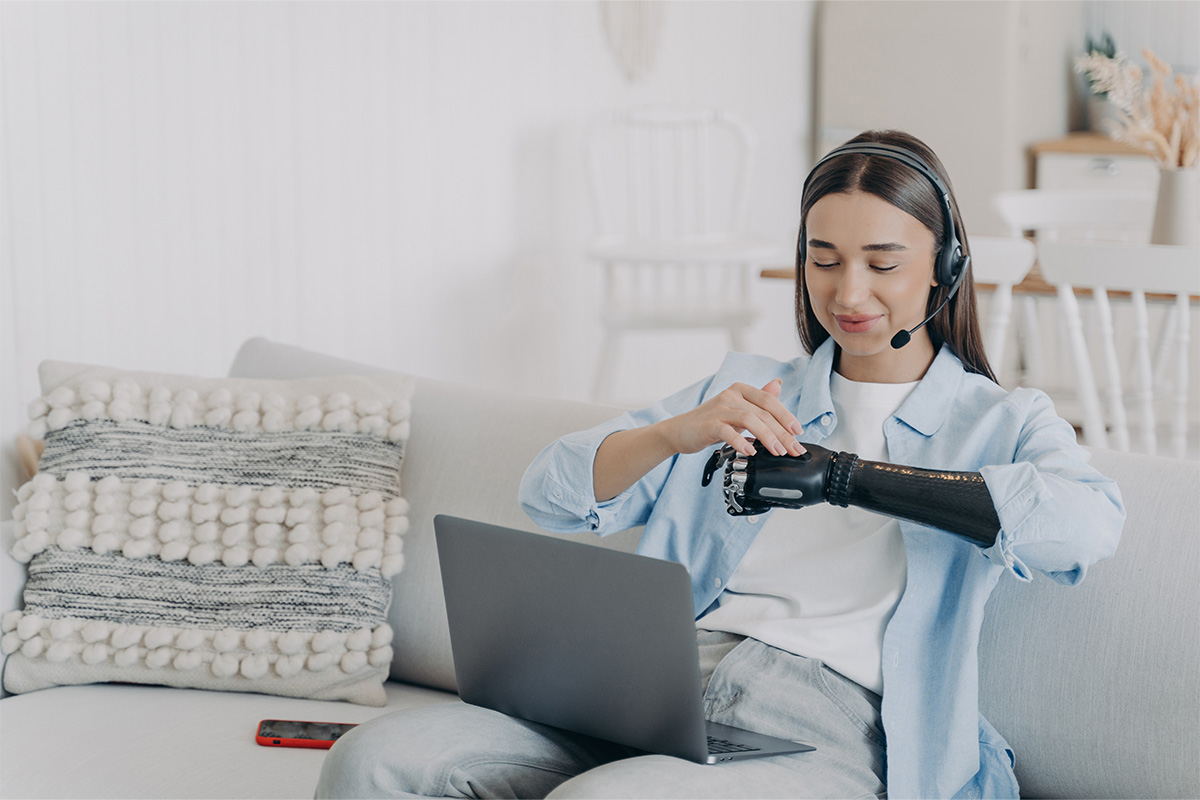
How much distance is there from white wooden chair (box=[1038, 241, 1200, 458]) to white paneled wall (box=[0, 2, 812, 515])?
5.46ft

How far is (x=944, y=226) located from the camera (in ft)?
3.98

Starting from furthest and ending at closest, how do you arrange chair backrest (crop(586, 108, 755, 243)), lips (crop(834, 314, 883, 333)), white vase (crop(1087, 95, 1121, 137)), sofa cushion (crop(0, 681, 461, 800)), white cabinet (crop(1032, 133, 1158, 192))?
white vase (crop(1087, 95, 1121, 137)), white cabinet (crop(1032, 133, 1158, 192)), chair backrest (crop(586, 108, 755, 243)), sofa cushion (crop(0, 681, 461, 800)), lips (crop(834, 314, 883, 333))

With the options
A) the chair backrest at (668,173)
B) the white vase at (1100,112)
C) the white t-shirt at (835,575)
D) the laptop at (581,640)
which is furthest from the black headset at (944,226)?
the white vase at (1100,112)

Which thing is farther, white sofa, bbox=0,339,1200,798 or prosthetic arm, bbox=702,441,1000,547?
white sofa, bbox=0,339,1200,798

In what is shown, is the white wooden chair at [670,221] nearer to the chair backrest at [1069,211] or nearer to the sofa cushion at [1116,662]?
the chair backrest at [1069,211]

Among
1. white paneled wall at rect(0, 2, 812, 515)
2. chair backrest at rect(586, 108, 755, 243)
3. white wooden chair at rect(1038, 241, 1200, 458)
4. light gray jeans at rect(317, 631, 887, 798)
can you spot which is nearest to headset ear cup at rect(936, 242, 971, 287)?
light gray jeans at rect(317, 631, 887, 798)

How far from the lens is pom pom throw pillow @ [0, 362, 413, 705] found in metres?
1.54

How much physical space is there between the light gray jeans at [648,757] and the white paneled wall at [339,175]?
123 centimetres

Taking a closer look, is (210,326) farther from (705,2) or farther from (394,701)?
(705,2)

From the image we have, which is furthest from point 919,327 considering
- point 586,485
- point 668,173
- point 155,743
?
point 668,173

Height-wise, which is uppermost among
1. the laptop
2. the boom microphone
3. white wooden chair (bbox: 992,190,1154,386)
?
white wooden chair (bbox: 992,190,1154,386)

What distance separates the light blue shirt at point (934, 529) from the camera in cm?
106

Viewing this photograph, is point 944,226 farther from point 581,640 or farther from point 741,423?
point 581,640

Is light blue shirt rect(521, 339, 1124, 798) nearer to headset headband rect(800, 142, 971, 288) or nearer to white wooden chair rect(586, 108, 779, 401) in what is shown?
headset headband rect(800, 142, 971, 288)
